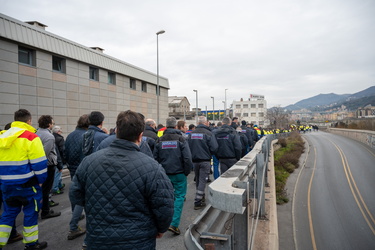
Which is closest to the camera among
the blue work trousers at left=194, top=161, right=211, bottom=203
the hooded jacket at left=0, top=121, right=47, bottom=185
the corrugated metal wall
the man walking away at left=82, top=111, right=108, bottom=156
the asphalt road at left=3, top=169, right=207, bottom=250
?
the hooded jacket at left=0, top=121, right=47, bottom=185

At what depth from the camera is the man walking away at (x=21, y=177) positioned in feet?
11.9

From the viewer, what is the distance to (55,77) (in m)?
15.3

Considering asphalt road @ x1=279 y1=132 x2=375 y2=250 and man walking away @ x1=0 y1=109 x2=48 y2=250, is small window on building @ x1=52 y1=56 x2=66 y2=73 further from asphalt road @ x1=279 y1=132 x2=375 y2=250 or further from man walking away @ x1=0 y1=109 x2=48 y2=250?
asphalt road @ x1=279 y1=132 x2=375 y2=250

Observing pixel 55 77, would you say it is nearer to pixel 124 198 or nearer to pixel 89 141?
pixel 89 141

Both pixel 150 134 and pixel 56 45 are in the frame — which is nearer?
pixel 150 134

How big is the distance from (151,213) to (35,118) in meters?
14.3

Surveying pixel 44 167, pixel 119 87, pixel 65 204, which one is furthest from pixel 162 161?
pixel 119 87

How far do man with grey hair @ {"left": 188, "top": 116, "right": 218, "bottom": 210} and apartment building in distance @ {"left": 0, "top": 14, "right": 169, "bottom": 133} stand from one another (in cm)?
1060

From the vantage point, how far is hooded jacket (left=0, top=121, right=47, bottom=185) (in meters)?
3.62

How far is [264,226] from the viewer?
12.2 ft

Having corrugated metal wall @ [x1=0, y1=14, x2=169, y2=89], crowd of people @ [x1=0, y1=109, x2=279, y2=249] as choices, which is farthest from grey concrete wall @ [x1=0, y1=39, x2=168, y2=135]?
crowd of people @ [x1=0, y1=109, x2=279, y2=249]

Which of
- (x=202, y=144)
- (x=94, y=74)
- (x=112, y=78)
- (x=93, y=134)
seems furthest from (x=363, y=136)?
(x=93, y=134)

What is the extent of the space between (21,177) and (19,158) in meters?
0.29

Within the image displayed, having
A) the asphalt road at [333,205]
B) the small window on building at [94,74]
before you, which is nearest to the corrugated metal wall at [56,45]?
the small window on building at [94,74]
